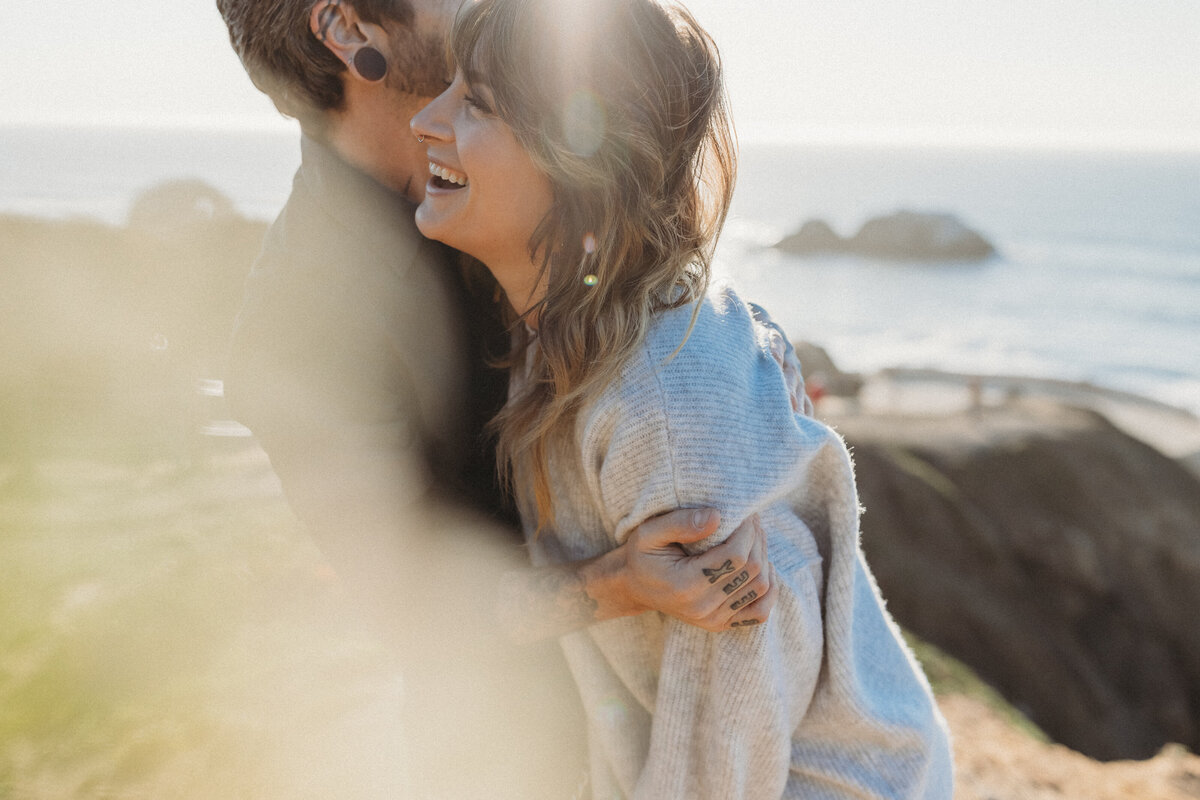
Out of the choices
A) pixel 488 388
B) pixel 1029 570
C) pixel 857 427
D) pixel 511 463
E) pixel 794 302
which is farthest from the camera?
pixel 794 302

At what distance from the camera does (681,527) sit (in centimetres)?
156

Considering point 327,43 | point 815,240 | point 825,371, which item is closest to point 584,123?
point 327,43

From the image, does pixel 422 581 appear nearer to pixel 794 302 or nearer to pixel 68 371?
pixel 68 371

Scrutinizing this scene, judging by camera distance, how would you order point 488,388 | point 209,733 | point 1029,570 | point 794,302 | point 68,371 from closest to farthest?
point 488,388 < point 209,733 < point 68,371 < point 1029,570 < point 794,302

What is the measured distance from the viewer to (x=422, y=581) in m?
1.82

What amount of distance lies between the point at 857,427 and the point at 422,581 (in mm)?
11819

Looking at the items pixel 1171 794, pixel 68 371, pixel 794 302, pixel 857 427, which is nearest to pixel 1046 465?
pixel 857 427

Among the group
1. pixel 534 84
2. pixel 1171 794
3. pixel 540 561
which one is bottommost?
pixel 1171 794

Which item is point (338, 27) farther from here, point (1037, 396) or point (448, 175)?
point (1037, 396)

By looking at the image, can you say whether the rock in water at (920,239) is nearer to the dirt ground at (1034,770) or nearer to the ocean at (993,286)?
the ocean at (993,286)

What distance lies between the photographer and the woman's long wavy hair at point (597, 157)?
162 cm

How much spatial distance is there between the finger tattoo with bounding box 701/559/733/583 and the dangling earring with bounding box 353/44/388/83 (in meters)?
1.43

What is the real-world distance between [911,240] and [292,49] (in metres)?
61.8

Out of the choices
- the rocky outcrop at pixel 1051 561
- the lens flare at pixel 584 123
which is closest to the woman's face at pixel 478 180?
the lens flare at pixel 584 123
